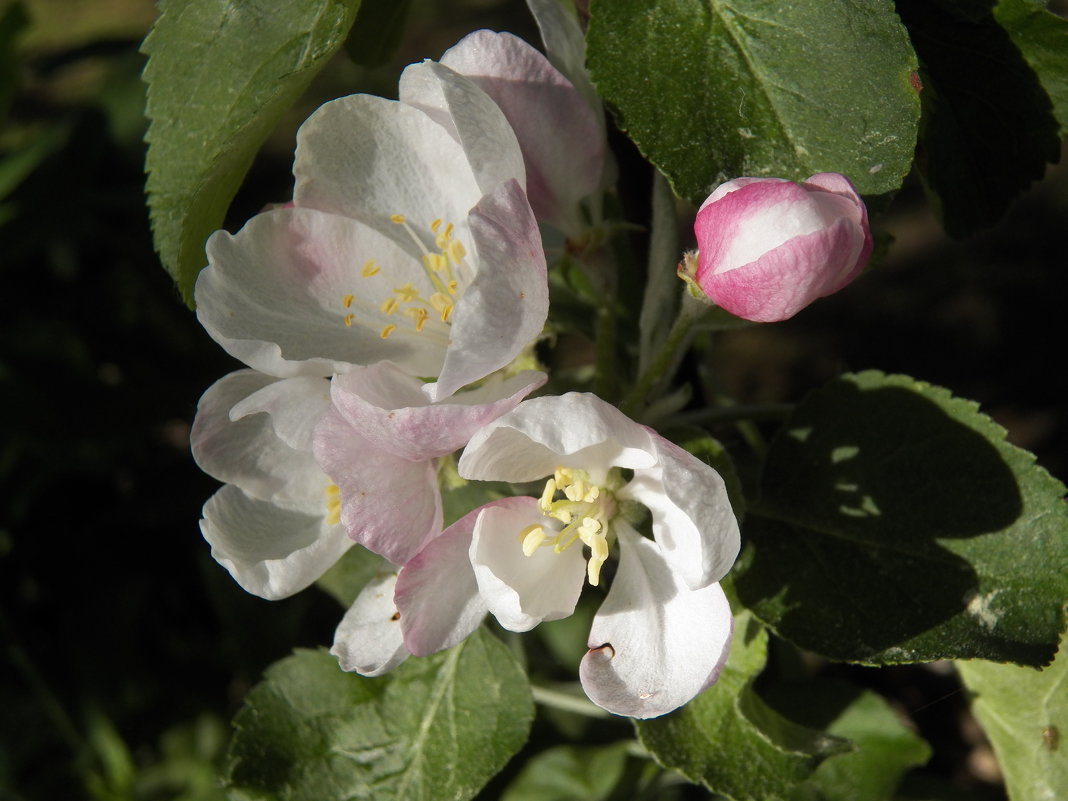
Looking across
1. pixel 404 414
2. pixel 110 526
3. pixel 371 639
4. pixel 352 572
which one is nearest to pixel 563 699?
pixel 352 572

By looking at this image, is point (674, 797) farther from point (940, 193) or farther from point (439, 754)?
point (940, 193)

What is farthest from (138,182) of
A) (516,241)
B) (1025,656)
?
(1025,656)

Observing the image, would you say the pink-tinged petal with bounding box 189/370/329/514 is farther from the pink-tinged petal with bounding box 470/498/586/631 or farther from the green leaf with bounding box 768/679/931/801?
the green leaf with bounding box 768/679/931/801

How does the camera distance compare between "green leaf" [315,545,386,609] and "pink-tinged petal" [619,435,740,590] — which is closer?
→ "pink-tinged petal" [619,435,740,590]

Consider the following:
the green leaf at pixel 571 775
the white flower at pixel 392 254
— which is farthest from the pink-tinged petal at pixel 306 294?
the green leaf at pixel 571 775

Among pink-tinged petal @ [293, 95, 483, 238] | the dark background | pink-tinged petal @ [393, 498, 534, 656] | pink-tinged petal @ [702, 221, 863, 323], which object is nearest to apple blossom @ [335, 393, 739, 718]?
pink-tinged petal @ [393, 498, 534, 656]

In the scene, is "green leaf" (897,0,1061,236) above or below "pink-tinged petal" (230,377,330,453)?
below
